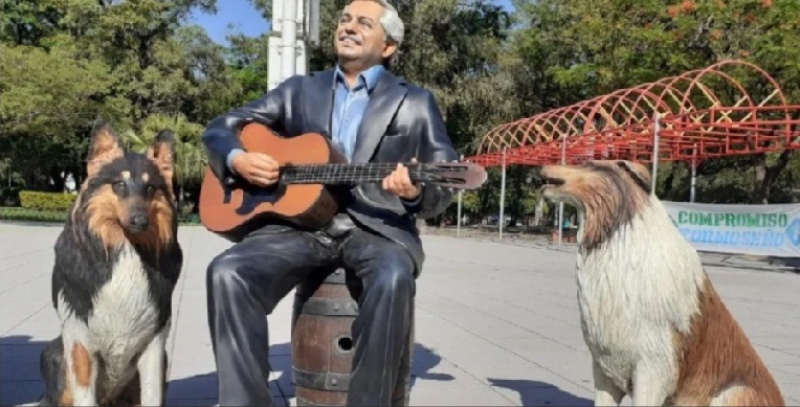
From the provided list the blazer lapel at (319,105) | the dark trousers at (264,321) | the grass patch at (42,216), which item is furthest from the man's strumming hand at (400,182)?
the grass patch at (42,216)

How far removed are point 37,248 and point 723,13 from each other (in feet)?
51.4

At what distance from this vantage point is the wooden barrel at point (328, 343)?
3445 mm

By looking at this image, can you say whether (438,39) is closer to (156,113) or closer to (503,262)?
(156,113)

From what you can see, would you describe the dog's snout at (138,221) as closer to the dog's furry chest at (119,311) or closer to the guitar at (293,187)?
the dog's furry chest at (119,311)

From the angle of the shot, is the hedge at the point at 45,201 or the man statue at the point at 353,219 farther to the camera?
the hedge at the point at 45,201

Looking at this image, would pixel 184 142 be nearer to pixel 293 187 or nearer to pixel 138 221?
pixel 293 187

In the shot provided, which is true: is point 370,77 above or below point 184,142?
below

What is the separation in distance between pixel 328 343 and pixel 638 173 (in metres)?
1.50

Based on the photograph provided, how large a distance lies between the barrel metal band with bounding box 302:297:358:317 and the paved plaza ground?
1.02 metres

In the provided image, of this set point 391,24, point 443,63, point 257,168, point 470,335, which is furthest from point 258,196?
point 443,63

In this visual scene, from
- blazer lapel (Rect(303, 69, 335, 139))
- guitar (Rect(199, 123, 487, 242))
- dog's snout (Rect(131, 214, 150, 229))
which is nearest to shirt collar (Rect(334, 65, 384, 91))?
blazer lapel (Rect(303, 69, 335, 139))

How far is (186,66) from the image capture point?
31.4 metres

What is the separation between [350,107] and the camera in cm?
380

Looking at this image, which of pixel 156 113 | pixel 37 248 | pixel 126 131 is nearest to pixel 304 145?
pixel 37 248
